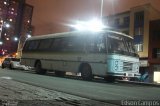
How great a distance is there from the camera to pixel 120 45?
1720cm

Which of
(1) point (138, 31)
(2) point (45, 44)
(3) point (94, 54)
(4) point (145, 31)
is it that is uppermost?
(1) point (138, 31)

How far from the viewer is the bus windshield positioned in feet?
54.5

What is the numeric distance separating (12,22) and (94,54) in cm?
12556

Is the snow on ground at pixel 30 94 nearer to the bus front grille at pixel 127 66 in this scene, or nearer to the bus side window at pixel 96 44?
the bus side window at pixel 96 44

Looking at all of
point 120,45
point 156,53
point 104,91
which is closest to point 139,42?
point 156,53

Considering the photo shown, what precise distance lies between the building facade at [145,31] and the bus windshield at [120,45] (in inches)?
Answer: 1127

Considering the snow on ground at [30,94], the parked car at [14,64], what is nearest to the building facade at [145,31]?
the parked car at [14,64]

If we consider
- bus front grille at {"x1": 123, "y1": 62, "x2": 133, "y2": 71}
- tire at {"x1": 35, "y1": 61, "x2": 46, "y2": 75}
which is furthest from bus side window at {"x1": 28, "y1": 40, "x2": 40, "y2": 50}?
bus front grille at {"x1": 123, "y1": 62, "x2": 133, "y2": 71}

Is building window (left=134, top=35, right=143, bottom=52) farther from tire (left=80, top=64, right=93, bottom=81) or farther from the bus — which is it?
tire (left=80, top=64, right=93, bottom=81)

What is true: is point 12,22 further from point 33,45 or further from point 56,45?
point 56,45

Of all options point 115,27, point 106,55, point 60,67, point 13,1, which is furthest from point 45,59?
point 13,1

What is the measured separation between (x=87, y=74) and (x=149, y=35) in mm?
32494

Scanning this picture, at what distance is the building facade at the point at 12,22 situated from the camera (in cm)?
13325

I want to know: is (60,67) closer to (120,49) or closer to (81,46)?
(81,46)
